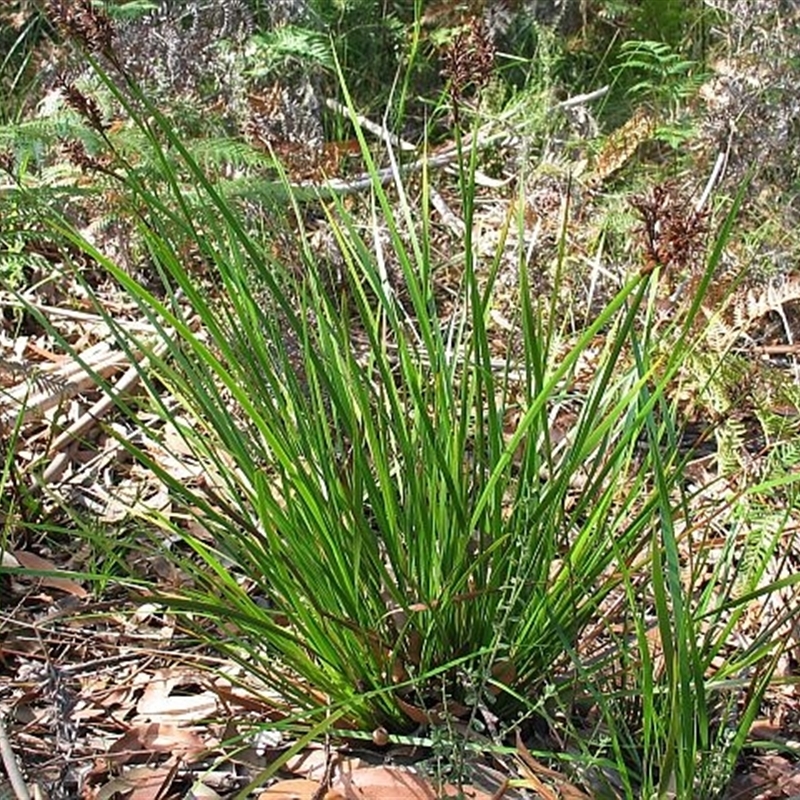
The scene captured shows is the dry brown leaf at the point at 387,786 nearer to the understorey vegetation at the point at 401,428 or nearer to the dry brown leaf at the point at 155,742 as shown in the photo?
the understorey vegetation at the point at 401,428

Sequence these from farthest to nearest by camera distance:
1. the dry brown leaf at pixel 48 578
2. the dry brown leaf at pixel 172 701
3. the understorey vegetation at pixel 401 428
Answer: the dry brown leaf at pixel 48 578 → the dry brown leaf at pixel 172 701 → the understorey vegetation at pixel 401 428

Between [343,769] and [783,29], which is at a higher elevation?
[783,29]

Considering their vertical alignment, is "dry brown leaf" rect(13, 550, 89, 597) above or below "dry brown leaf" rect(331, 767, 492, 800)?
above

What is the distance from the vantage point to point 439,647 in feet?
5.36

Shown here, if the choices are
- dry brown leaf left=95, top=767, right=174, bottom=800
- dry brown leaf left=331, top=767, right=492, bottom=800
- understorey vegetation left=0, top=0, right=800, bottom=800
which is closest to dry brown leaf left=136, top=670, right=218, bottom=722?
understorey vegetation left=0, top=0, right=800, bottom=800

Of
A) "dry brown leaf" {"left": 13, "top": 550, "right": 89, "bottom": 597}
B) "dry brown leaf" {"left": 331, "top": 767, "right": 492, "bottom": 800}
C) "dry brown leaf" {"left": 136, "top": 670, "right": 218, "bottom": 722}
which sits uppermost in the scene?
"dry brown leaf" {"left": 13, "top": 550, "right": 89, "bottom": 597}

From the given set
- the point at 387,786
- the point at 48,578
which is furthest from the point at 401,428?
the point at 48,578

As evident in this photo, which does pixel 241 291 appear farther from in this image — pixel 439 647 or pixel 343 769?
pixel 343 769

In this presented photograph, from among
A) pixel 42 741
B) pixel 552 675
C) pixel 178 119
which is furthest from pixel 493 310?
pixel 42 741

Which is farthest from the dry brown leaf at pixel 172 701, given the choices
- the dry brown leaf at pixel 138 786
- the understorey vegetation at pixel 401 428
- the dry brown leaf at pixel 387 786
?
the dry brown leaf at pixel 387 786

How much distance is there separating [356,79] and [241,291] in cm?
232

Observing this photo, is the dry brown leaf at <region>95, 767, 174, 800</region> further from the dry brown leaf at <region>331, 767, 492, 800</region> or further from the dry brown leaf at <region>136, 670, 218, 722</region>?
the dry brown leaf at <region>331, 767, 492, 800</region>

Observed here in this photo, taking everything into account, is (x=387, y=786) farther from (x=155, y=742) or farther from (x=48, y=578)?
(x=48, y=578)

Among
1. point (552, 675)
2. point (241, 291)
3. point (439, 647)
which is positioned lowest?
point (552, 675)
